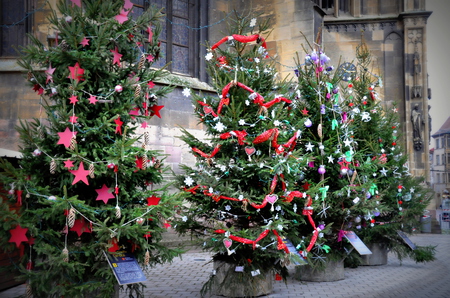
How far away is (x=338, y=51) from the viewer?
23.0m

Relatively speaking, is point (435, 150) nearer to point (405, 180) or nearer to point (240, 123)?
point (405, 180)

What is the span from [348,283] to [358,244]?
1.10 meters

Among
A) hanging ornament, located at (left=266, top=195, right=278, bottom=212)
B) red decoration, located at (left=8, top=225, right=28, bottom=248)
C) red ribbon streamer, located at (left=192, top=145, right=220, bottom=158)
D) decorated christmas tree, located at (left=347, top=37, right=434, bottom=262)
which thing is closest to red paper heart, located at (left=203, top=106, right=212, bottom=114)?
red ribbon streamer, located at (left=192, top=145, right=220, bottom=158)

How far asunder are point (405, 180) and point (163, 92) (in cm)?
841

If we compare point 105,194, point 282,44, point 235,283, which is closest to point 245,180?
point 235,283

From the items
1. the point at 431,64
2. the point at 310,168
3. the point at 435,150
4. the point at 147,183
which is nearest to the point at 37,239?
the point at 147,183

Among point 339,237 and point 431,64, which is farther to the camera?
point 431,64

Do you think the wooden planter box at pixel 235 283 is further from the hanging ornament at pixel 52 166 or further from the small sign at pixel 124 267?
the hanging ornament at pixel 52 166

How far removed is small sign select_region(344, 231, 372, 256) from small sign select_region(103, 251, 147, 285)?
173 inches

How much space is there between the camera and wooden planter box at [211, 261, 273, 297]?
775cm

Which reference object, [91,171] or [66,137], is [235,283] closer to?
[91,171]

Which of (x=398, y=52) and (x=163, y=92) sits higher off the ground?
(x=398, y=52)

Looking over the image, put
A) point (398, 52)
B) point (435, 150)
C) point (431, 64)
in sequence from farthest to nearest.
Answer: point (435, 150) < point (431, 64) < point (398, 52)

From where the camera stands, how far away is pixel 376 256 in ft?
40.7
